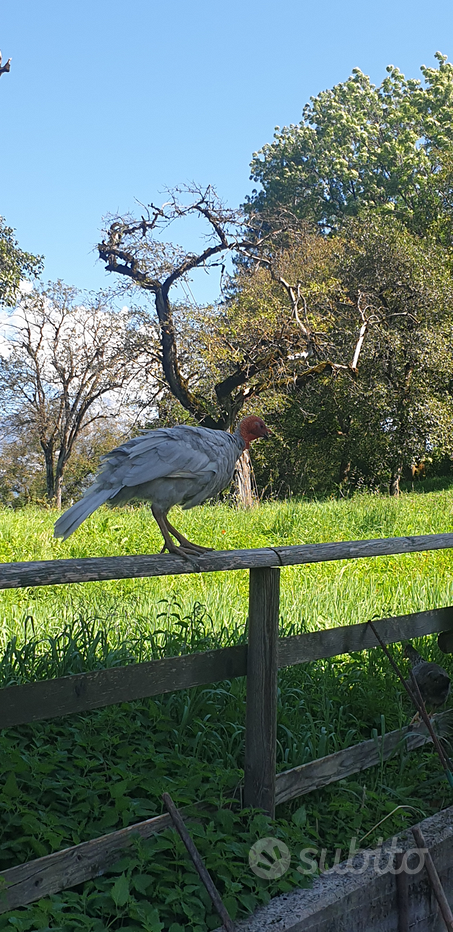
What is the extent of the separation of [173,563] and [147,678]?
462mm

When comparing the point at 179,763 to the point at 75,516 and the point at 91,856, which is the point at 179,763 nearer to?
the point at 91,856

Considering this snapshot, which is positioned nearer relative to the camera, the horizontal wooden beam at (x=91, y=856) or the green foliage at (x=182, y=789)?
the horizontal wooden beam at (x=91, y=856)

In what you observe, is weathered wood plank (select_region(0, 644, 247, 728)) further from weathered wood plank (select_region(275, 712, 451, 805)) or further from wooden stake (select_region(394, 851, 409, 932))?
wooden stake (select_region(394, 851, 409, 932))

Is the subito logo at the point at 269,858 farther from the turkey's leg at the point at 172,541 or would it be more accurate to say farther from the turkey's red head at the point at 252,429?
the turkey's red head at the point at 252,429

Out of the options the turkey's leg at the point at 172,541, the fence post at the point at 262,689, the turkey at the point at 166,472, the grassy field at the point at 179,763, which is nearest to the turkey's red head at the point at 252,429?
the turkey at the point at 166,472

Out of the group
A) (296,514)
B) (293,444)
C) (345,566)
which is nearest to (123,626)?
(345,566)

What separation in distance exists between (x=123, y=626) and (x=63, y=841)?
2253 mm

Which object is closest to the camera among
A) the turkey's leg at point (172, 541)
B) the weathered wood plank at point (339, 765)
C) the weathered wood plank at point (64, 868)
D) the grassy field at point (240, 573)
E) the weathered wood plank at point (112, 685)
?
the weathered wood plank at point (64, 868)

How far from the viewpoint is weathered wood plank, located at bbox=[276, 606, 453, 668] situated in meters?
3.24

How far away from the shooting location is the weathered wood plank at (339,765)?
317 centimetres

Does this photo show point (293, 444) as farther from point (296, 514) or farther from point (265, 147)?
point (265, 147)

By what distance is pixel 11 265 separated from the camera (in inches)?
692

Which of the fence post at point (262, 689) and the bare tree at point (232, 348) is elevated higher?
the bare tree at point (232, 348)

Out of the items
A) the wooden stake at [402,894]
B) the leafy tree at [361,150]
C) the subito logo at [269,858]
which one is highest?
the leafy tree at [361,150]
